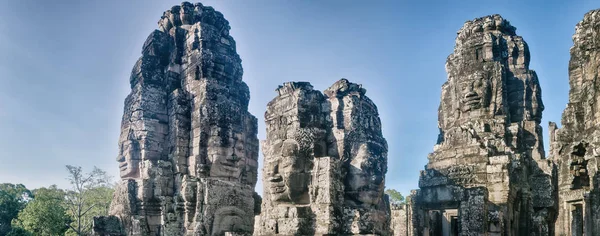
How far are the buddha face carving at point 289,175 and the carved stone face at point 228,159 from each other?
456 cm

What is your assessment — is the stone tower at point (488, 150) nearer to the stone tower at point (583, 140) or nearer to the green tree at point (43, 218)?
the stone tower at point (583, 140)

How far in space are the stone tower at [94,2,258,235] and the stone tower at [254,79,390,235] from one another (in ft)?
9.69

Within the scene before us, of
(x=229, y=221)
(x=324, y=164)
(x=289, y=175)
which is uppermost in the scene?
(x=324, y=164)

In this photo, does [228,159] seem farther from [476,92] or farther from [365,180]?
[476,92]

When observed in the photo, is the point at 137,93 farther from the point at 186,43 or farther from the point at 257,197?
the point at 257,197

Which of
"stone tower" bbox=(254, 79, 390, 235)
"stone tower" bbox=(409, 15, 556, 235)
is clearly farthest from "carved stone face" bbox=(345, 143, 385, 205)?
"stone tower" bbox=(409, 15, 556, 235)

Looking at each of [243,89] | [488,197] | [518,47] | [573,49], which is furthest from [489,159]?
[243,89]

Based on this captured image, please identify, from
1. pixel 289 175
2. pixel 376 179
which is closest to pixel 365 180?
pixel 376 179

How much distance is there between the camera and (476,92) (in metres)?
17.9

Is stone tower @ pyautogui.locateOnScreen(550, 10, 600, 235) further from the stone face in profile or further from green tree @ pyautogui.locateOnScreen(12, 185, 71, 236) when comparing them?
green tree @ pyautogui.locateOnScreen(12, 185, 71, 236)

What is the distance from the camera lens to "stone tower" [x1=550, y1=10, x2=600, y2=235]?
8.06 m

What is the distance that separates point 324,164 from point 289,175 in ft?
2.57

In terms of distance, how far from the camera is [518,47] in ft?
62.2

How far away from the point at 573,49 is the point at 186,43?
11.4 m
